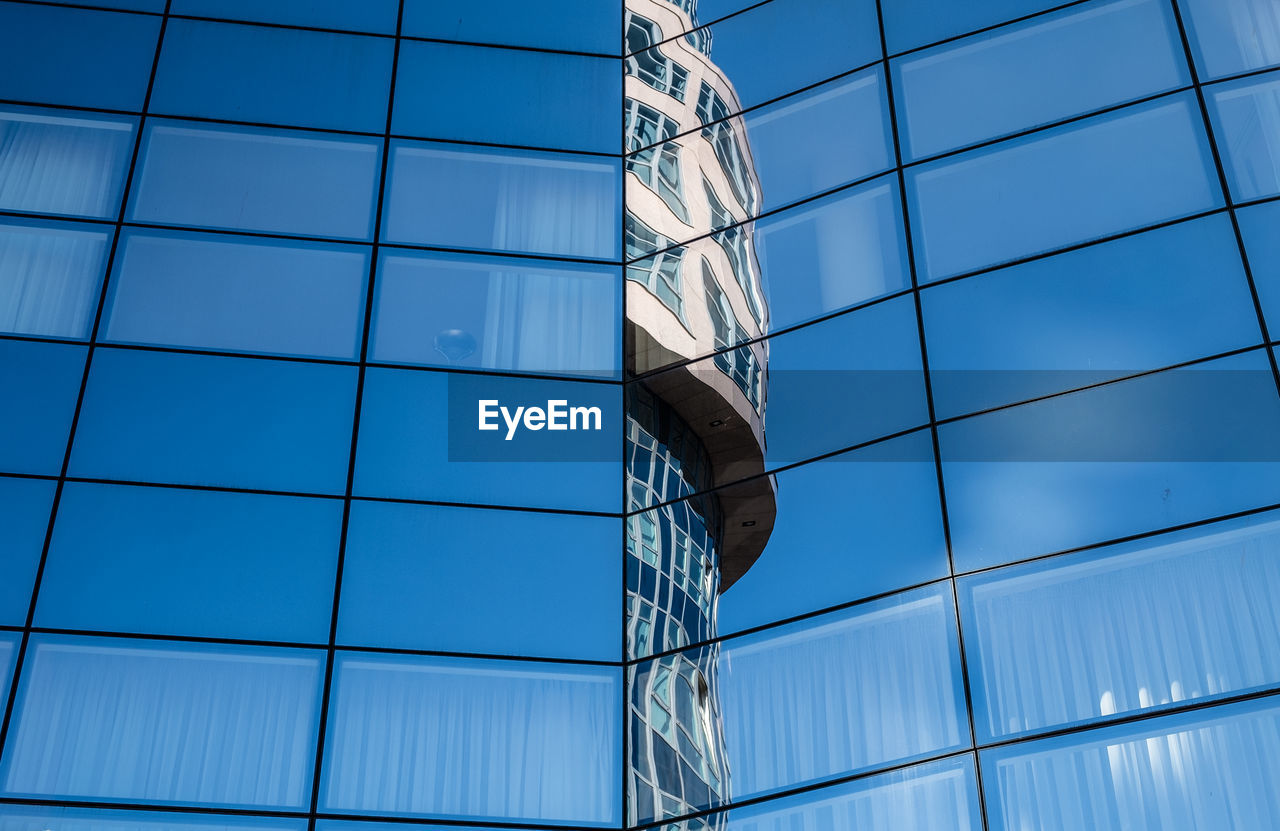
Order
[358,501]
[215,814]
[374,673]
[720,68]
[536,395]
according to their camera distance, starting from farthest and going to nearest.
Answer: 1. [720,68]
2. [536,395]
3. [358,501]
4. [374,673]
5. [215,814]

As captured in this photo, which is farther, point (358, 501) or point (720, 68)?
point (720, 68)

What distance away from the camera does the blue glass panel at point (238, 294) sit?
1980 cm

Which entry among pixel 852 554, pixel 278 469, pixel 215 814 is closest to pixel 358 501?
Answer: pixel 278 469

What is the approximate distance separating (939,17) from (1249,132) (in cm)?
526

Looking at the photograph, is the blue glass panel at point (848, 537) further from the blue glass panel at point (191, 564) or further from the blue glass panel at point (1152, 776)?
the blue glass panel at point (191, 564)

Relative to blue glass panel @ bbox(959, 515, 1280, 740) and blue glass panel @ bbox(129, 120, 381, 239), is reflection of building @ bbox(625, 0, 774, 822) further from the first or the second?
blue glass panel @ bbox(129, 120, 381, 239)

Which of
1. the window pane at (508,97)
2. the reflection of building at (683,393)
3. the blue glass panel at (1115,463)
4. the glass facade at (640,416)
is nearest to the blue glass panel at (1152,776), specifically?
the glass facade at (640,416)

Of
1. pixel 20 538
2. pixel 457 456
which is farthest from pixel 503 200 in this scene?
pixel 20 538

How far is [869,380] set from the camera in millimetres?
18781

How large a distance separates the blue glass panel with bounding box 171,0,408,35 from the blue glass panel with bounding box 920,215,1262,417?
10620 mm

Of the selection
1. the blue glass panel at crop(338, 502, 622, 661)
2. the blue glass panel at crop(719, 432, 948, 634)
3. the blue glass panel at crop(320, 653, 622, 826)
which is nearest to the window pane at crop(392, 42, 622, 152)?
the blue glass panel at crop(338, 502, 622, 661)

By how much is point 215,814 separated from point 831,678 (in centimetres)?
748

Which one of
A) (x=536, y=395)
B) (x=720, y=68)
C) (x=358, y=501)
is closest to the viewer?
(x=358, y=501)

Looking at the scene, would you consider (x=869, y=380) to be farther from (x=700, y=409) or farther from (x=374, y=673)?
(x=374, y=673)
